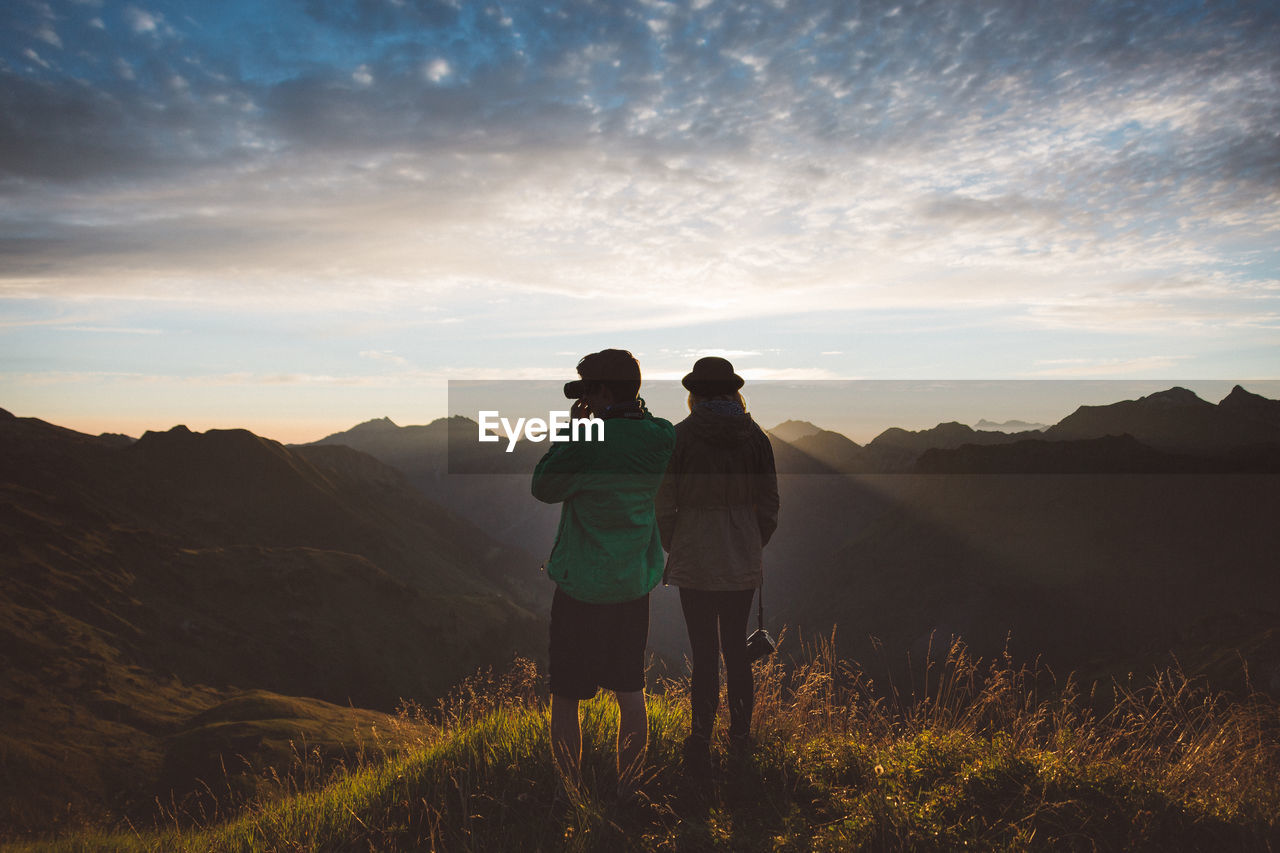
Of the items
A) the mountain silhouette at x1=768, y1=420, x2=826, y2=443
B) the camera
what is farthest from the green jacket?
the mountain silhouette at x1=768, y1=420, x2=826, y2=443

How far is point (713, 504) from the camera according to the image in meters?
3.95

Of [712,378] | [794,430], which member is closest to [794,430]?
[794,430]

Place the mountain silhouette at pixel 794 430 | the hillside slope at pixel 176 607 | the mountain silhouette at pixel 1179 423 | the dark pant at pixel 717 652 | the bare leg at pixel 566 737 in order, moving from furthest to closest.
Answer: the mountain silhouette at pixel 794 430, the mountain silhouette at pixel 1179 423, the hillside slope at pixel 176 607, the dark pant at pixel 717 652, the bare leg at pixel 566 737

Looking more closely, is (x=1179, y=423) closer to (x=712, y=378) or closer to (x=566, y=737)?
(x=712, y=378)

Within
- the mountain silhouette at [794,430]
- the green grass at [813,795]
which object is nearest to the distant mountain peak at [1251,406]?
the mountain silhouette at [794,430]

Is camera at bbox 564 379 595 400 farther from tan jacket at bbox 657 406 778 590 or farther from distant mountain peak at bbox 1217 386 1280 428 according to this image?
distant mountain peak at bbox 1217 386 1280 428

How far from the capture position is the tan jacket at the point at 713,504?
3850 mm

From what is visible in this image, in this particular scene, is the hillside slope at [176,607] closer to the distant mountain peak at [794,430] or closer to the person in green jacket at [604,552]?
the person in green jacket at [604,552]

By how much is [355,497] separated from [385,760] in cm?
9333

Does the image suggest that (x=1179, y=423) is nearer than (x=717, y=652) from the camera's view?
No

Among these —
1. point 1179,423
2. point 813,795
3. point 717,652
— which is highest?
point 1179,423

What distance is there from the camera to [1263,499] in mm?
49812

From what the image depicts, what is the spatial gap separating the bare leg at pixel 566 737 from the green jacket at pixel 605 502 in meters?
0.58

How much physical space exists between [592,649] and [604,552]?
1.57 ft
